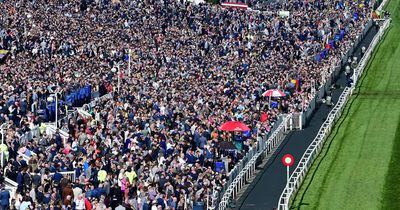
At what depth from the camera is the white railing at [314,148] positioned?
4531 cm

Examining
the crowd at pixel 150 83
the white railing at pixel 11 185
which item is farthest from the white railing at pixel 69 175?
the white railing at pixel 11 185

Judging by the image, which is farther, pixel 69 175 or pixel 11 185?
pixel 69 175

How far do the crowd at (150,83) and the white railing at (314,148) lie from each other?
139 cm

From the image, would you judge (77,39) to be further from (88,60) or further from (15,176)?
(15,176)

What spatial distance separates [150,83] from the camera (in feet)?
211

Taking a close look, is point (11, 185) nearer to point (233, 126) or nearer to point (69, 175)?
point (69, 175)

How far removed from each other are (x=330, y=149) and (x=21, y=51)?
21.3 meters

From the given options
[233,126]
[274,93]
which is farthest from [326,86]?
[233,126]

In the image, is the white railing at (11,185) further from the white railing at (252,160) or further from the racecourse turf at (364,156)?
the racecourse turf at (364,156)

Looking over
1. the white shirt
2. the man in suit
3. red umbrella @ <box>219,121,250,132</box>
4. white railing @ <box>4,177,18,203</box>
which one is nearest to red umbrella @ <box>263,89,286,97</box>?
red umbrella @ <box>219,121,250,132</box>

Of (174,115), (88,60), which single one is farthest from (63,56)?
(174,115)

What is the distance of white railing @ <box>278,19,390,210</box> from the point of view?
45312 mm

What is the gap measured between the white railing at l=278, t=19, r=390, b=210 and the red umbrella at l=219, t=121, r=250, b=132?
241cm

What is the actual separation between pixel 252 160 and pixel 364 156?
718 cm
